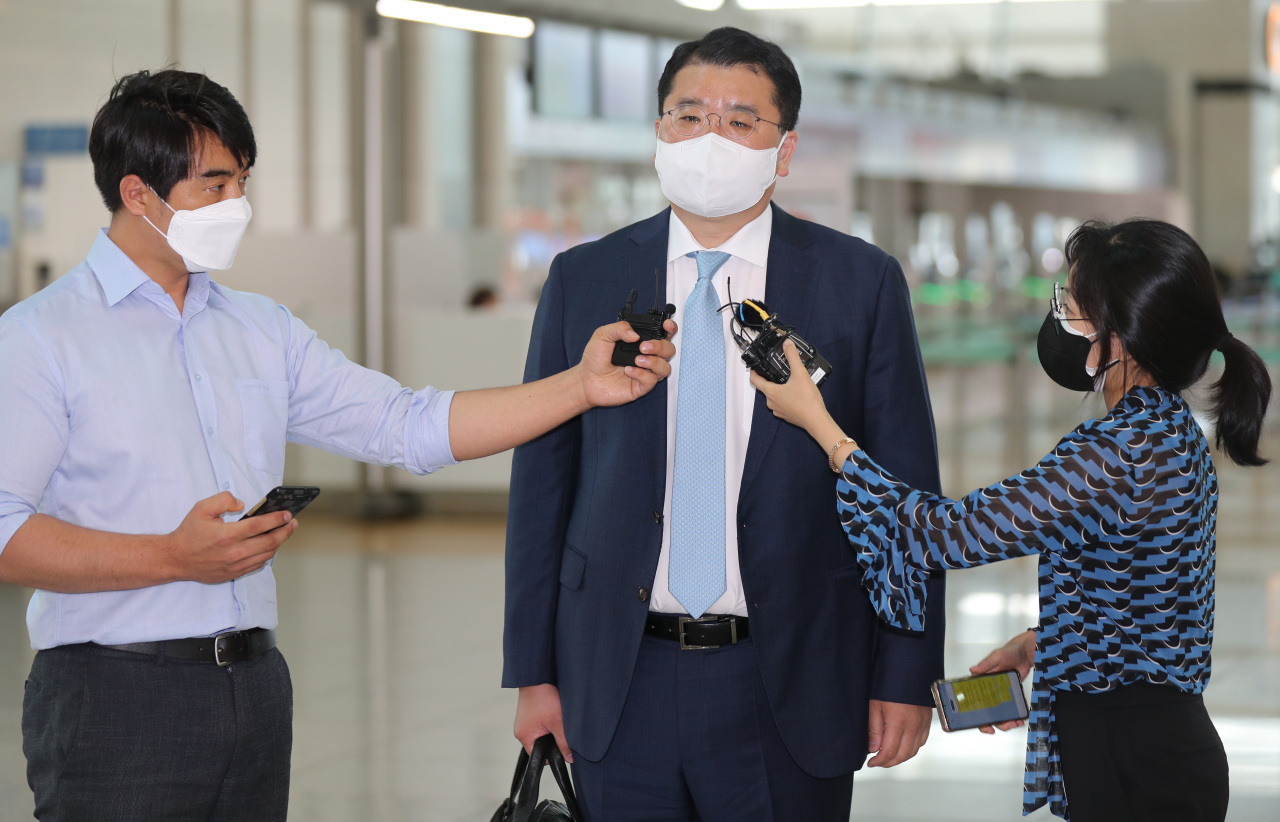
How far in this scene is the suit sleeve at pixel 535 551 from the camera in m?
2.15

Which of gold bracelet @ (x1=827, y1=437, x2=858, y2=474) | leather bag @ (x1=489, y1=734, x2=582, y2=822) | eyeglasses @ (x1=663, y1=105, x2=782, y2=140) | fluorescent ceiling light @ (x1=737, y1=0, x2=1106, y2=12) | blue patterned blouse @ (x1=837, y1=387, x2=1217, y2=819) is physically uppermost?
fluorescent ceiling light @ (x1=737, y1=0, x2=1106, y2=12)

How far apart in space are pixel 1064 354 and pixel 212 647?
1.35 meters

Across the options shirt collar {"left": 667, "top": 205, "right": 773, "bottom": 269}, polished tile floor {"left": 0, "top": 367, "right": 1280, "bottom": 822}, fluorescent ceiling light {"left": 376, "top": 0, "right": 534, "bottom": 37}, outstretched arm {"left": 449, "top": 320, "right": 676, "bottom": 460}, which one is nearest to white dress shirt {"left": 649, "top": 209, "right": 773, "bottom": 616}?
shirt collar {"left": 667, "top": 205, "right": 773, "bottom": 269}

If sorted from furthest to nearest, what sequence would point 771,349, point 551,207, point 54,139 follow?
1. point 551,207
2. point 54,139
3. point 771,349

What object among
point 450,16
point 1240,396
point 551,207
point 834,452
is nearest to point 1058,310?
point 1240,396

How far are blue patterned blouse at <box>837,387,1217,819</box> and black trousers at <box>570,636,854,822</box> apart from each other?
0.93 feet

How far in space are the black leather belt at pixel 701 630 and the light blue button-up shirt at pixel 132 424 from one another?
615mm

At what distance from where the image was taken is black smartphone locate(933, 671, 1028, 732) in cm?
200

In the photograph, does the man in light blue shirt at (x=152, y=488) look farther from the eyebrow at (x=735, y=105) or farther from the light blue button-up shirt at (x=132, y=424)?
the eyebrow at (x=735, y=105)

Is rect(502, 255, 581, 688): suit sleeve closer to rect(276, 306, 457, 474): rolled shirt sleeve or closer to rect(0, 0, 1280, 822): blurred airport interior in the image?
rect(276, 306, 457, 474): rolled shirt sleeve

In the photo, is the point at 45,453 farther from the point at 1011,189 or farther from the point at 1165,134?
the point at 1165,134

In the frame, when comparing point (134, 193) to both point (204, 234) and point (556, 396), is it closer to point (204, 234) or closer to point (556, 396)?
point (204, 234)

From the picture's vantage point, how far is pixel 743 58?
2.10 meters

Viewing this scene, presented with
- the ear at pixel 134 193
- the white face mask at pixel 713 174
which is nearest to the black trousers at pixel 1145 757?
the white face mask at pixel 713 174
